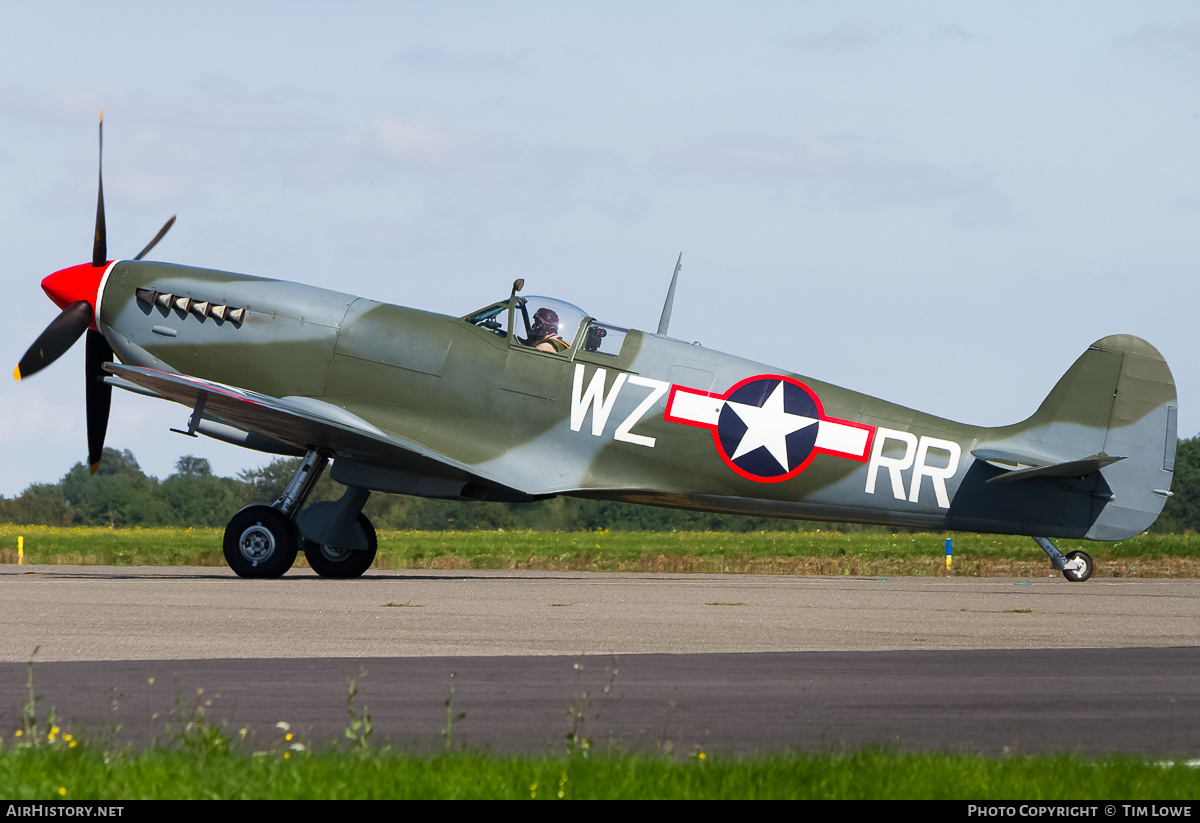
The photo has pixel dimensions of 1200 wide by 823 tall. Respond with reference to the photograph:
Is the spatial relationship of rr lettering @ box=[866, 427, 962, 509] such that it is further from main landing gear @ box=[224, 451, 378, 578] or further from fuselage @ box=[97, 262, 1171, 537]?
main landing gear @ box=[224, 451, 378, 578]

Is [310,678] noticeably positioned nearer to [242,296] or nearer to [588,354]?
[588,354]

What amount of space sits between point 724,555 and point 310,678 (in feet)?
68.1

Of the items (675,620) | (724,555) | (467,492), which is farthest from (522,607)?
(724,555)

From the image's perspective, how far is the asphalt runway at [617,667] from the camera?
234 inches

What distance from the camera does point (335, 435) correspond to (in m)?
15.9

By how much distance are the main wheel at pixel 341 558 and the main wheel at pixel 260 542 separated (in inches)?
40.4

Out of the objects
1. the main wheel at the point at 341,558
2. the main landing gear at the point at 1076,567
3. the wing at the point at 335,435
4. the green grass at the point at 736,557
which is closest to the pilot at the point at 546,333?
the wing at the point at 335,435

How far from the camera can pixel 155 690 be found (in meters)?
7.03

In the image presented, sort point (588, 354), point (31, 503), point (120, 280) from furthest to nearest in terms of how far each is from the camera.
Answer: point (31, 503) < point (120, 280) < point (588, 354)

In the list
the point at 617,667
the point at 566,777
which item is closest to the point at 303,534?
the point at 617,667

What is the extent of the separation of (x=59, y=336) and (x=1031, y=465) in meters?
12.8

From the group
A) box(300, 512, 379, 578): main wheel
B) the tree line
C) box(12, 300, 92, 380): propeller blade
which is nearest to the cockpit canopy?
box(300, 512, 379, 578): main wheel

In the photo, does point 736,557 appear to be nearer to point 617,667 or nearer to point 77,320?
point 77,320

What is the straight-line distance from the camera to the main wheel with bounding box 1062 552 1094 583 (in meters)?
18.9
